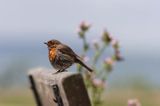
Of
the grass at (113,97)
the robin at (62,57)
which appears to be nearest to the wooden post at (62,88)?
the robin at (62,57)

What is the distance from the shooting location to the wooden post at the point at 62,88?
317 cm

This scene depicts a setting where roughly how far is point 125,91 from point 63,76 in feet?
57.8

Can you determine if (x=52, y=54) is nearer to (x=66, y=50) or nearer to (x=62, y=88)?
(x=66, y=50)

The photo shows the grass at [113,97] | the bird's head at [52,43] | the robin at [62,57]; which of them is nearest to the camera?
the robin at [62,57]

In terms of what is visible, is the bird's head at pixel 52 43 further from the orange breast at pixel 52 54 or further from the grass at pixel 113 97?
the grass at pixel 113 97

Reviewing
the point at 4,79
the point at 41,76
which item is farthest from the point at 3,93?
the point at 41,76

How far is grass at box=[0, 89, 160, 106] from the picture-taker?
58.1 ft

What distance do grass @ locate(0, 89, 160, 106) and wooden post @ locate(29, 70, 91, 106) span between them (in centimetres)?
1291

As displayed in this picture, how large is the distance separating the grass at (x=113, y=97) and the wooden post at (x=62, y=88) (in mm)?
12913

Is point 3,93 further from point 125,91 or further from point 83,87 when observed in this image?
point 83,87

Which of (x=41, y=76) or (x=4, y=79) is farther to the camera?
(x=4, y=79)

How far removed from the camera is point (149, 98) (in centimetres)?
1911

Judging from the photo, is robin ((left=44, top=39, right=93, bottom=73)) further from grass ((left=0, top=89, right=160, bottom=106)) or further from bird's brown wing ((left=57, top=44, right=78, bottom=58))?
grass ((left=0, top=89, right=160, bottom=106))

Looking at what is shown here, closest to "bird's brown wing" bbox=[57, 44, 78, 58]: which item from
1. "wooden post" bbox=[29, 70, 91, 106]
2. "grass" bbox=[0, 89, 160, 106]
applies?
"wooden post" bbox=[29, 70, 91, 106]
